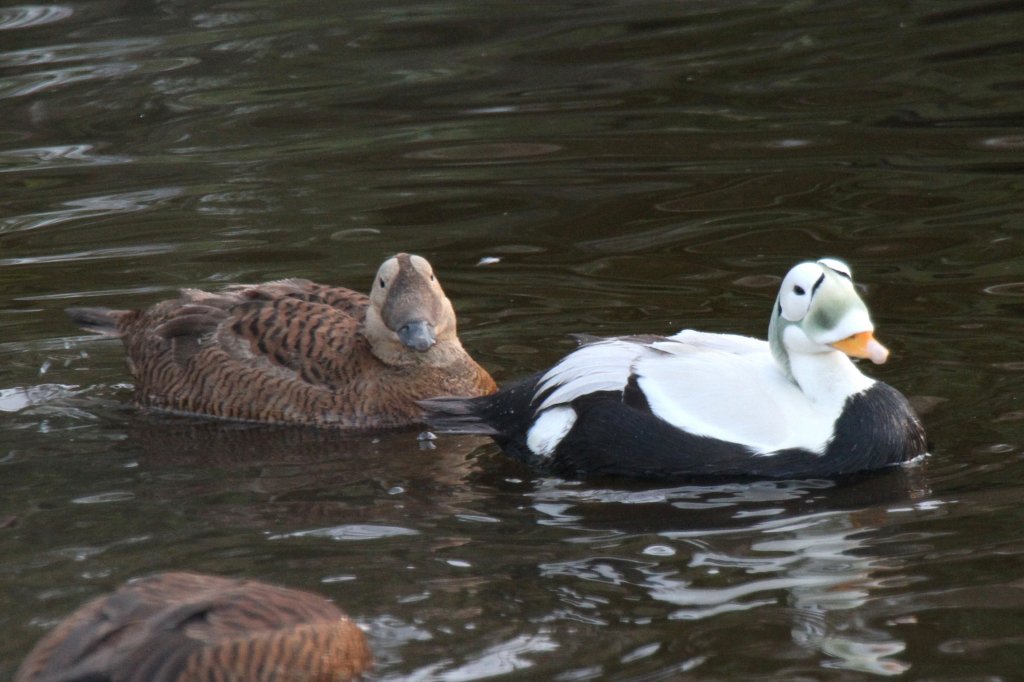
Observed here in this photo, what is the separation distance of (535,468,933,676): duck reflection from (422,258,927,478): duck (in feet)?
0.37

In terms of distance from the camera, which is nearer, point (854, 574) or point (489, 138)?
point (854, 574)

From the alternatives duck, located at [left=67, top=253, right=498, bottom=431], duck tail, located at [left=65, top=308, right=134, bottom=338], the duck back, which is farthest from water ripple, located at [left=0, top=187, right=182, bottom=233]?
the duck back

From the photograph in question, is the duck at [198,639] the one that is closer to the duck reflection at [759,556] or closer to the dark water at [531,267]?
the dark water at [531,267]

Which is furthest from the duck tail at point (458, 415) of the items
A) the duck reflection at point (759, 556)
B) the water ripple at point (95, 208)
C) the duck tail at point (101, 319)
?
the water ripple at point (95, 208)

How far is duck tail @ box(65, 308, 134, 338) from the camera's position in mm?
7680

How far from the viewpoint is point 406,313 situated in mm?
7020

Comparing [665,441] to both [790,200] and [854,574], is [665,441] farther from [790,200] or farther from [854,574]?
[790,200]

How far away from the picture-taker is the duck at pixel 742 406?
5.99 meters

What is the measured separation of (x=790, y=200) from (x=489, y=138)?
2.32 meters

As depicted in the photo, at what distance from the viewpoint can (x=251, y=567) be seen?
518 cm

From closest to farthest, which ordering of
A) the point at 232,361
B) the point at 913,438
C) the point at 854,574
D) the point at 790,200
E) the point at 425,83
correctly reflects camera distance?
1. the point at 854,574
2. the point at 913,438
3. the point at 232,361
4. the point at 790,200
5. the point at 425,83

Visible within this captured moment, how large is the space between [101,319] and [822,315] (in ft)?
11.3

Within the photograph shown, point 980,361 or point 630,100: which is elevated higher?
point 630,100

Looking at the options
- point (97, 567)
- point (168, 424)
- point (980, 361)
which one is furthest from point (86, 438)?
point (980, 361)
